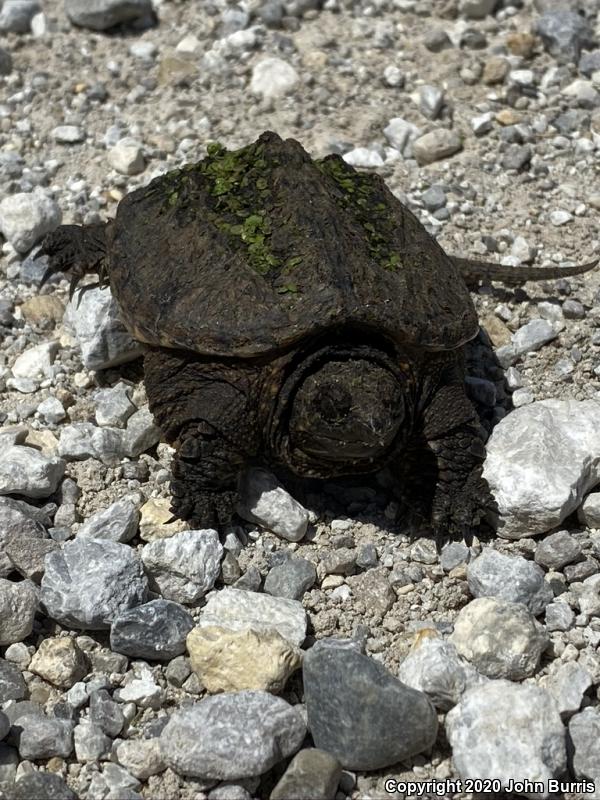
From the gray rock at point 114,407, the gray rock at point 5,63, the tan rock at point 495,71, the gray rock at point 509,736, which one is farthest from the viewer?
the gray rock at point 5,63

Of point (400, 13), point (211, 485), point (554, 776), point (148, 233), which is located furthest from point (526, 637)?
point (400, 13)

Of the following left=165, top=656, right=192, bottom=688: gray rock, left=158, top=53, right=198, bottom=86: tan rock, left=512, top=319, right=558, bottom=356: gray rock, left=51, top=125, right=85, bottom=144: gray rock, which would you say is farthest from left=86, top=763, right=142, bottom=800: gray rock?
left=158, top=53, right=198, bottom=86: tan rock

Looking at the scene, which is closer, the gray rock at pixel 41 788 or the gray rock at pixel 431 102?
the gray rock at pixel 41 788

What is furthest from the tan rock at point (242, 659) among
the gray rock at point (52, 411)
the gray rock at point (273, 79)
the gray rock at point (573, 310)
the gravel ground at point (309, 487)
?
the gray rock at point (273, 79)

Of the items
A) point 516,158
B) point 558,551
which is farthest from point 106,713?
point 516,158

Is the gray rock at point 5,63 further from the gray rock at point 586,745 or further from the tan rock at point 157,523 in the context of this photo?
the gray rock at point 586,745

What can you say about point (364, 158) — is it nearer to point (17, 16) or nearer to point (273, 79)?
point (273, 79)

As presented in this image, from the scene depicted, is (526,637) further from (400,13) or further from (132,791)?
(400,13)
